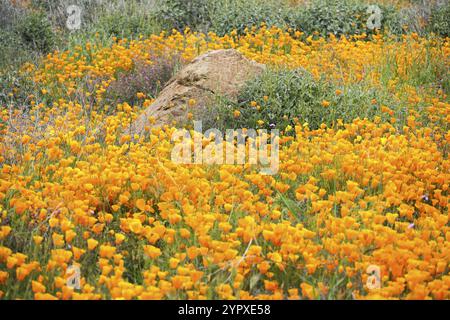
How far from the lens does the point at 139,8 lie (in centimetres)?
1227

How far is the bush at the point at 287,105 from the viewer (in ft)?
21.5

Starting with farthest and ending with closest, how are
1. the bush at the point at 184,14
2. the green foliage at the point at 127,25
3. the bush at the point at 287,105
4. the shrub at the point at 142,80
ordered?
the bush at the point at 184,14 < the green foliage at the point at 127,25 < the shrub at the point at 142,80 < the bush at the point at 287,105

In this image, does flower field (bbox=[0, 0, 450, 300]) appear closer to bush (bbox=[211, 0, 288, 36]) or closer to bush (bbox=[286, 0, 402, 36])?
bush (bbox=[286, 0, 402, 36])

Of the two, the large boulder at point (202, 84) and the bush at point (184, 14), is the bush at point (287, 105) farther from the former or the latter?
the bush at point (184, 14)

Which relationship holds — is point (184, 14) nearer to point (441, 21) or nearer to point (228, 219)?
point (441, 21)

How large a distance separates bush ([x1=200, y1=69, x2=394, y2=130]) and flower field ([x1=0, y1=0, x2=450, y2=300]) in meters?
0.07

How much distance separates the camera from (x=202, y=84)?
691 cm

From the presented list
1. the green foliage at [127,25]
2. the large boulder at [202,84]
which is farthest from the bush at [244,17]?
the large boulder at [202,84]

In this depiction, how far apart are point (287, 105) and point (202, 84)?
3.24 ft

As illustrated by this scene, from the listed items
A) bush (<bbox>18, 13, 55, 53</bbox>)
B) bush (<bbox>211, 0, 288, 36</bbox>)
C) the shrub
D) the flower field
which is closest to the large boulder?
the flower field

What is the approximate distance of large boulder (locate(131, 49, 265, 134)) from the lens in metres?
6.73

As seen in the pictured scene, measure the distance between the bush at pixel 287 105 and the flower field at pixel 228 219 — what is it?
0.07 meters

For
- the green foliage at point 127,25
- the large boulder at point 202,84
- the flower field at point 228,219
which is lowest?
the flower field at point 228,219
